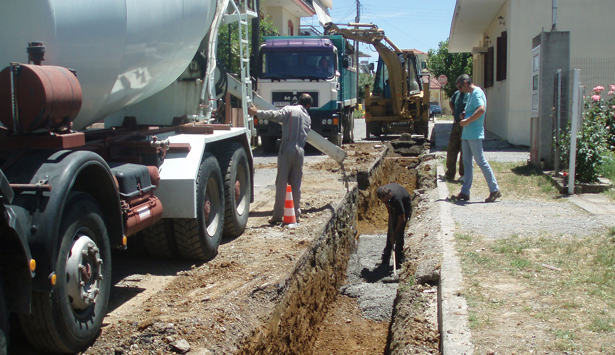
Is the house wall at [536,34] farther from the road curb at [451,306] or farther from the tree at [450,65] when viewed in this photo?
the tree at [450,65]

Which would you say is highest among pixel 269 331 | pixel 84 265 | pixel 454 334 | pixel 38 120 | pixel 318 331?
pixel 38 120

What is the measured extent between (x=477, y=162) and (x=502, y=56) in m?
10.7

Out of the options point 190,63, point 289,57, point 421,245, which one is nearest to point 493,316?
point 421,245

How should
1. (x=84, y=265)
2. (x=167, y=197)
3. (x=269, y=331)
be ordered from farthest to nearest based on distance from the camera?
(x=167, y=197) < (x=269, y=331) < (x=84, y=265)

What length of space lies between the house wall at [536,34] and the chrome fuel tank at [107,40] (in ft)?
36.2

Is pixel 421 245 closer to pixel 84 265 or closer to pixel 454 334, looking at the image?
pixel 454 334

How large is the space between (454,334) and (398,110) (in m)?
16.3

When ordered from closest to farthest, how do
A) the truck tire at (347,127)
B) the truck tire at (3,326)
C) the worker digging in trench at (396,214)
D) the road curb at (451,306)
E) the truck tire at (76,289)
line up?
1. the truck tire at (3,326)
2. the truck tire at (76,289)
3. the road curb at (451,306)
4. the worker digging in trench at (396,214)
5. the truck tire at (347,127)

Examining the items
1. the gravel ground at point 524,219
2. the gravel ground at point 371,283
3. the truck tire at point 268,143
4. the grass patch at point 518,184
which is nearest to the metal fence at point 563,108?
the grass patch at point 518,184

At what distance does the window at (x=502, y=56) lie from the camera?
16.9 meters

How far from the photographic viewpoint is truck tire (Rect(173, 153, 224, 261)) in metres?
5.33

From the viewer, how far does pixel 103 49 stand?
4117 mm

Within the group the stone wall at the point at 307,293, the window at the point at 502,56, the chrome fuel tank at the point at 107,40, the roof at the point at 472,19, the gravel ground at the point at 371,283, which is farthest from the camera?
the roof at the point at 472,19

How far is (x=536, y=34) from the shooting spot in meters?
14.8
